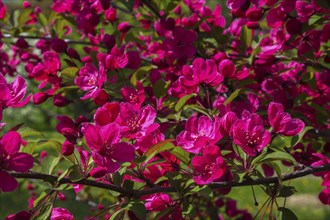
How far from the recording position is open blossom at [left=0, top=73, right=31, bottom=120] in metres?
1.25

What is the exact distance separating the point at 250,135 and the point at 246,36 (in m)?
0.89

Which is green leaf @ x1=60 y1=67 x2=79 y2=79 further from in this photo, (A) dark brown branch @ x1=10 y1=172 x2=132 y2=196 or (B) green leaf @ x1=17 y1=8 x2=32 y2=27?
(B) green leaf @ x1=17 y1=8 x2=32 y2=27

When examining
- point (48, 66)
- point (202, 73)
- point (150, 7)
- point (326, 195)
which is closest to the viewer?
point (202, 73)

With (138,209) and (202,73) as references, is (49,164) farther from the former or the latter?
(202,73)

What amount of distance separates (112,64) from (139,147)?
42 centimetres

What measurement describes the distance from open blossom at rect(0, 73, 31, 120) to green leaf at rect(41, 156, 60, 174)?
169 mm

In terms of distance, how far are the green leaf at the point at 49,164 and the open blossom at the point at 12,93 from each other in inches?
6.7

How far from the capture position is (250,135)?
1263 mm

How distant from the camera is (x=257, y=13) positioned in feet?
5.44

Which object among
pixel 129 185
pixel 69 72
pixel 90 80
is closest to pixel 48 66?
pixel 69 72

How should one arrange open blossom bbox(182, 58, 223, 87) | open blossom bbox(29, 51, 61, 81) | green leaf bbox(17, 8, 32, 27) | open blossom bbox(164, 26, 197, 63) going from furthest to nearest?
green leaf bbox(17, 8, 32, 27) → open blossom bbox(164, 26, 197, 63) → open blossom bbox(29, 51, 61, 81) → open blossom bbox(182, 58, 223, 87)

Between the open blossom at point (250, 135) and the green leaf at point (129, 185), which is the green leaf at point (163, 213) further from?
the open blossom at point (250, 135)

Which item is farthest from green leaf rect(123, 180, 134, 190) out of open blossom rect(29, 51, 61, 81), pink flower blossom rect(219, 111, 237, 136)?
open blossom rect(29, 51, 61, 81)

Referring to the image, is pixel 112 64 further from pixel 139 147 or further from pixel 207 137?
pixel 207 137
